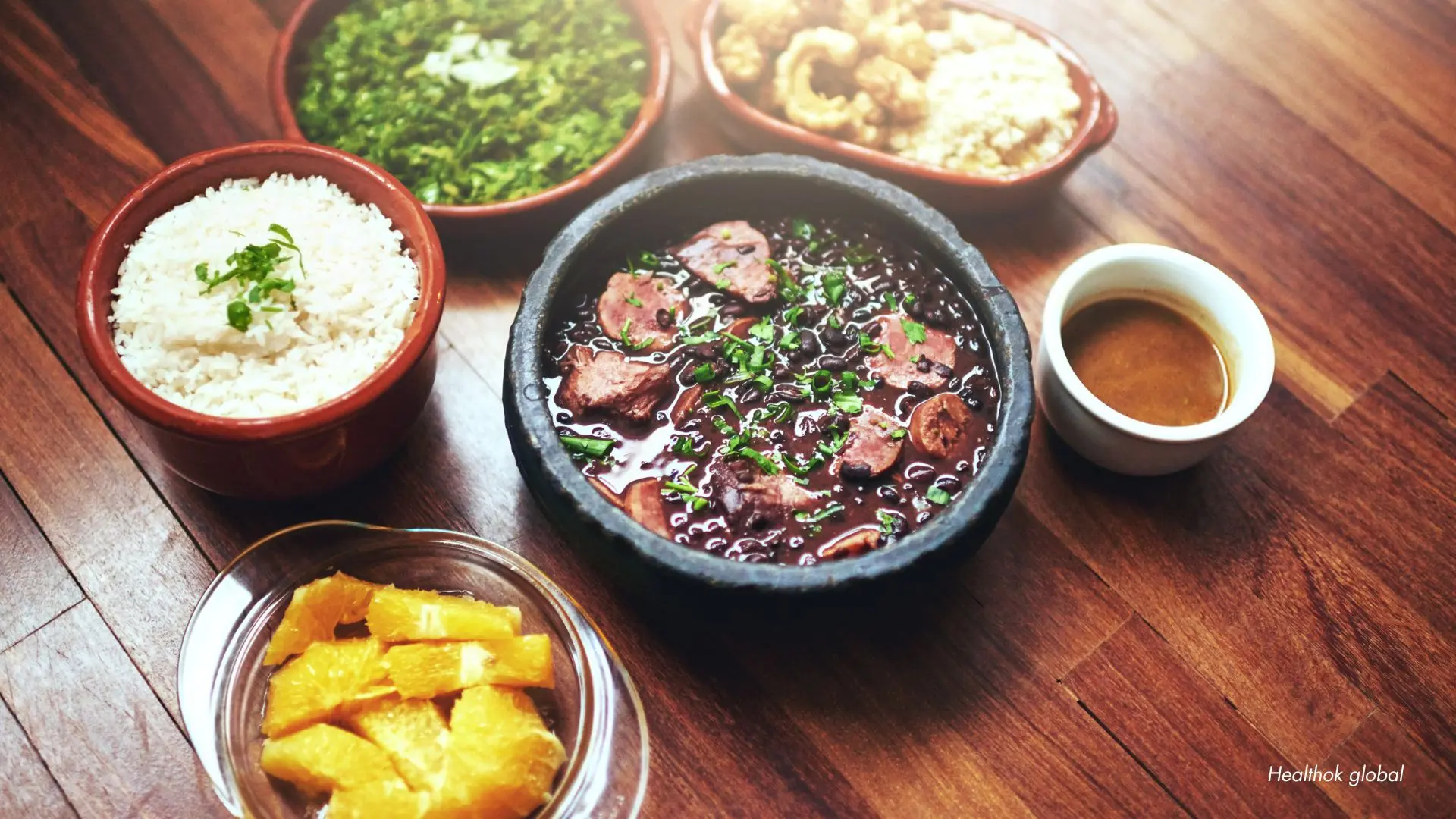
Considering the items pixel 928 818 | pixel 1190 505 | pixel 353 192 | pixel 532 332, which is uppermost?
pixel 353 192

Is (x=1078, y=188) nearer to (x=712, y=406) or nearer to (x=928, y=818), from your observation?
(x=712, y=406)

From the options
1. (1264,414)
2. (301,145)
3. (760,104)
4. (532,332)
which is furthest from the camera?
(760,104)

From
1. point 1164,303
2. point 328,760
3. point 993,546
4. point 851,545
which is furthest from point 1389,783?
point 328,760

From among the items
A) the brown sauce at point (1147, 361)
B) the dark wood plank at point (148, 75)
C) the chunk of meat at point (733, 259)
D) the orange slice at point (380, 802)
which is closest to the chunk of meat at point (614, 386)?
the chunk of meat at point (733, 259)

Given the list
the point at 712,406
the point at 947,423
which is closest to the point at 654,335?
the point at 712,406

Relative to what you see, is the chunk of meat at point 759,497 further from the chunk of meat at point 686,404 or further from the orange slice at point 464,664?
the orange slice at point 464,664

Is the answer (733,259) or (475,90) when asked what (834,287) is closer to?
(733,259)

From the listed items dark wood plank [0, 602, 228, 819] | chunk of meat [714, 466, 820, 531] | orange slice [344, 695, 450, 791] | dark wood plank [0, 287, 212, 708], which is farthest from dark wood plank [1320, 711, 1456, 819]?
dark wood plank [0, 287, 212, 708]

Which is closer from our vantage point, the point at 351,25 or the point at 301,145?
the point at 301,145
